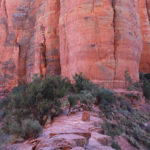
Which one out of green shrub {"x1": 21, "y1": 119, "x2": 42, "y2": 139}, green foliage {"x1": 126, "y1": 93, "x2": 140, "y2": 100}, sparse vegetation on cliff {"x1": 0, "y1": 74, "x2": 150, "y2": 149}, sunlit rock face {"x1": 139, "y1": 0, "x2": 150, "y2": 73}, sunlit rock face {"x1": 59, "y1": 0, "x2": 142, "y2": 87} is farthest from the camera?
sunlit rock face {"x1": 139, "y1": 0, "x2": 150, "y2": 73}

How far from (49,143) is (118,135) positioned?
4800 mm

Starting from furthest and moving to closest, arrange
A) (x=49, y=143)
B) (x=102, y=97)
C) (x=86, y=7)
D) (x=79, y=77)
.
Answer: (x=86, y=7), (x=79, y=77), (x=102, y=97), (x=49, y=143)

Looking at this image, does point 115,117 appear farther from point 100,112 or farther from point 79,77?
point 79,77

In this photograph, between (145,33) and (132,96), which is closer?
(132,96)

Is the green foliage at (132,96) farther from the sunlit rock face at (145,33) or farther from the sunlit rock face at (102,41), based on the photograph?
the sunlit rock face at (145,33)

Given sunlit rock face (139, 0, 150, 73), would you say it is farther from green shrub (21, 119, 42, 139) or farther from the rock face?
green shrub (21, 119, 42, 139)

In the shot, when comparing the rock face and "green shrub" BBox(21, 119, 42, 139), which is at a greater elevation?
the rock face

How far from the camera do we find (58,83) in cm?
914

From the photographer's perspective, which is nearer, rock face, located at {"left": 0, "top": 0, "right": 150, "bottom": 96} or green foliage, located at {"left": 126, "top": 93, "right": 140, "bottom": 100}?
green foliage, located at {"left": 126, "top": 93, "right": 140, "bottom": 100}

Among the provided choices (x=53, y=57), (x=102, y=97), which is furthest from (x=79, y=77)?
(x=53, y=57)

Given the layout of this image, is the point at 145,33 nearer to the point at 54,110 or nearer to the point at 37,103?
the point at 54,110

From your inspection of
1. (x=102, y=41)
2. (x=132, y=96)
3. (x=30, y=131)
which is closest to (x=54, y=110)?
(x=30, y=131)

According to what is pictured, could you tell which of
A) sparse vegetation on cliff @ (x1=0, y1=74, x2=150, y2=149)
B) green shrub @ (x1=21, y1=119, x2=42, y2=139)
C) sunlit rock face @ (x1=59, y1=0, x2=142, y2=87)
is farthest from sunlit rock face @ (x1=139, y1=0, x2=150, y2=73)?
green shrub @ (x1=21, y1=119, x2=42, y2=139)

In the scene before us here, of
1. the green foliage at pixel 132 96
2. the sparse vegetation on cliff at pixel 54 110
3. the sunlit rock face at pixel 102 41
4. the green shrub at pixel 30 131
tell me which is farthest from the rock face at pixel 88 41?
the green shrub at pixel 30 131
